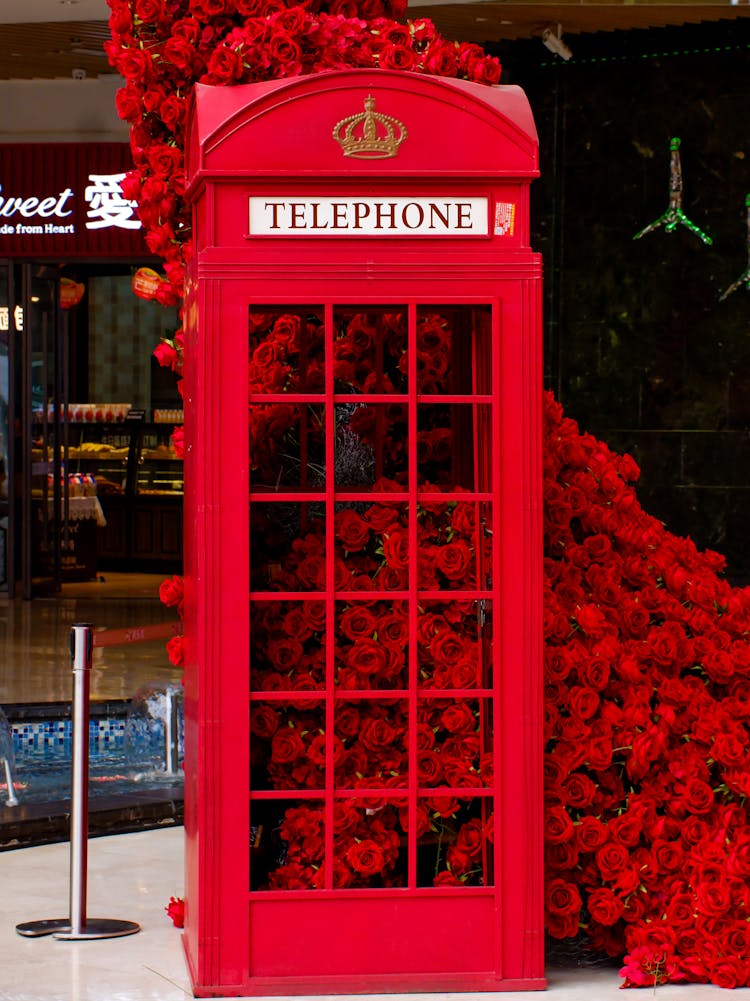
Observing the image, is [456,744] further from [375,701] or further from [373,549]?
[373,549]

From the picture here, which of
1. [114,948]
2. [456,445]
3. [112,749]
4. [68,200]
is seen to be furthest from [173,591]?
[68,200]

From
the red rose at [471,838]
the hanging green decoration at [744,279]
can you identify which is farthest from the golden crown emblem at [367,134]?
the hanging green decoration at [744,279]

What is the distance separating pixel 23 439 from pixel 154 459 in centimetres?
276

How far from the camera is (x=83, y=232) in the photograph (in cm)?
1507

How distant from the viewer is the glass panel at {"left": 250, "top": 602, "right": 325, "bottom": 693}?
437 cm

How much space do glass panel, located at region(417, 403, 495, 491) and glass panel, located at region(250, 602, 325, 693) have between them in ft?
1.84

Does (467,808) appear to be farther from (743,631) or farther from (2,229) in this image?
(2,229)

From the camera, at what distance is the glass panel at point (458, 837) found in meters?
4.32

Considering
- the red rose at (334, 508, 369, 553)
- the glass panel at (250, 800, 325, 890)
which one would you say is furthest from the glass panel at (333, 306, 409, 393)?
the glass panel at (250, 800, 325, 890)

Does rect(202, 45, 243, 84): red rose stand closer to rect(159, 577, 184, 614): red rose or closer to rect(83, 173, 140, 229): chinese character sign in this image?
rect(159, 577, 184, 614): red rose

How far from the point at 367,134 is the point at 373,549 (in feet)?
3.73

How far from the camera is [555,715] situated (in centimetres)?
448

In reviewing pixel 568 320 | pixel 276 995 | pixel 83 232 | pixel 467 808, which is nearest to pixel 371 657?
pixel 467 808

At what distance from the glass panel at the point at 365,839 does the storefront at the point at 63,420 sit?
1077 cm
